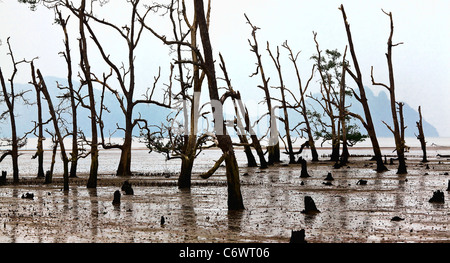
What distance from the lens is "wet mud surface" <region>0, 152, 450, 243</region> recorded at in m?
11.8

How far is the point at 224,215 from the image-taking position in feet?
48.9

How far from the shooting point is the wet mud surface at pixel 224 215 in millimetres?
11789

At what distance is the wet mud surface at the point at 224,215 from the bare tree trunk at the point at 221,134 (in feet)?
1.46

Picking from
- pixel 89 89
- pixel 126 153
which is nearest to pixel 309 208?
pixel 89 89

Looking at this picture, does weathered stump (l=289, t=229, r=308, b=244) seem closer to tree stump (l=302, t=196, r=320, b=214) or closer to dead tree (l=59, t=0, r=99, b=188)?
tree stump (l=302, t=196, r=320, b=214)

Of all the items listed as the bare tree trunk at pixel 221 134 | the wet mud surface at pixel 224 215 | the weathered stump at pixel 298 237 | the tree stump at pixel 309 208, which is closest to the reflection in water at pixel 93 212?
the wet mud surface at pixel 224 215

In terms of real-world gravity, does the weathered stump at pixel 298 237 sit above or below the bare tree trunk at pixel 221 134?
below

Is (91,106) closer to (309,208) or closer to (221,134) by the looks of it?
(221,134)

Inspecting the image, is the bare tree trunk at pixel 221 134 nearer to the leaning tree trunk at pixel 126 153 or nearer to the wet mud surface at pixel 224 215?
the wet mud surface at pixel 224 215

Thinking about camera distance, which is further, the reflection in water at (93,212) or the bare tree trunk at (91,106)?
the bare tree trunk at (91,106)

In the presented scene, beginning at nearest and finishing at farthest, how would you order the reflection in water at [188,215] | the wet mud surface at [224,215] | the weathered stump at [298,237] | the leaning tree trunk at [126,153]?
the weathered stump at [298,237] → the wet mud surface at [224,215] → the reflection in water at [188,215] → the leaning tree trunk at [126,153]

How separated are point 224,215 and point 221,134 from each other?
1.94 meters

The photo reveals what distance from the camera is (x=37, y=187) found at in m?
24.6
